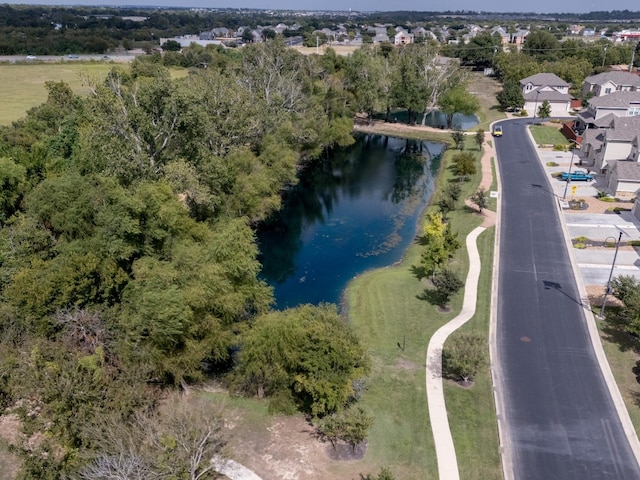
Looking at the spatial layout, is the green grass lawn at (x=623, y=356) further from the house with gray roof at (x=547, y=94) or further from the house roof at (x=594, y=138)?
the house with gray roof at (x=547, y=94)

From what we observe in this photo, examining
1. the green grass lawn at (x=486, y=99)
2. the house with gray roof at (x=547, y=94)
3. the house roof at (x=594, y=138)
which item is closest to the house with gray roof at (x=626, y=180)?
the house roof at (x=594, y=138)

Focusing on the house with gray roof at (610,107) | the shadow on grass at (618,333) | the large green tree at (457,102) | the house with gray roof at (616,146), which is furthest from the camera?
the large green tree at (457,102)

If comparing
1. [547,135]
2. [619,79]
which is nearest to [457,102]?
[547,135]

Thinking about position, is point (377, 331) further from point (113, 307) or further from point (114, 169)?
point (114, 169)

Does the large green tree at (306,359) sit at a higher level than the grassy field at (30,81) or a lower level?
lower

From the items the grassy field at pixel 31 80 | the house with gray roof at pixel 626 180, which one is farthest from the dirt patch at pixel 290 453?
the grassy field at pixel 31 80

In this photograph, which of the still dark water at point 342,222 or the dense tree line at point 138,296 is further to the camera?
the still dark water at point 342,222

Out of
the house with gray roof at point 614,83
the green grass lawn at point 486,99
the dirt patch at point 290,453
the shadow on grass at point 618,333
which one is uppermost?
the house with gray roof at point 614,83

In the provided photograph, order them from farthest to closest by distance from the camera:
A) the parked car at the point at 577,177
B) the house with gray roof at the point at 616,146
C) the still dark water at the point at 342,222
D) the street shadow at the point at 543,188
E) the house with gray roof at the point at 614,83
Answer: the house with gray roof at the point at 614,83, the house with gray roof at the point at 616,146, the parked car at the point at 577,177, the street shadow at the point at 543,188, the still dark water at the point at 342,222

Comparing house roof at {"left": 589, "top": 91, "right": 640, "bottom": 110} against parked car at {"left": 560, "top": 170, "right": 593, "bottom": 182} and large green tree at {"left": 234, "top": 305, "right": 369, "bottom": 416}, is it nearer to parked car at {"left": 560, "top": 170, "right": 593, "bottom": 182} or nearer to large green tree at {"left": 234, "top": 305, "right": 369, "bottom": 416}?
parked car at {"left": 560, "top": 170, "right": 593, "bottom": 182}
